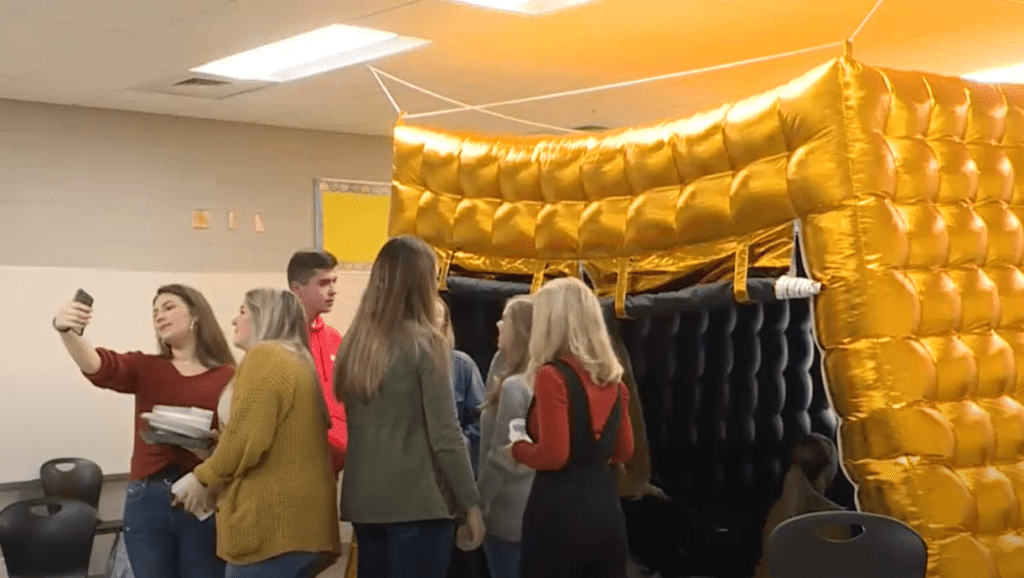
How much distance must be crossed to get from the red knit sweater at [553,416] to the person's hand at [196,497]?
2.54 ft

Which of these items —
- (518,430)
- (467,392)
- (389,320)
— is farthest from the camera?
(467,392)

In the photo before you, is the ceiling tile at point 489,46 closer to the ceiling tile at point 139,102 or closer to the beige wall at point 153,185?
the ceiling tile at point 139,102

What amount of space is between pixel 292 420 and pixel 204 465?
0.78 feet

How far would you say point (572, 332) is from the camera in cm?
331

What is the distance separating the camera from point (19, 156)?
20.2ft

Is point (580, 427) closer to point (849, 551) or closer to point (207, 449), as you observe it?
point (849, 551)

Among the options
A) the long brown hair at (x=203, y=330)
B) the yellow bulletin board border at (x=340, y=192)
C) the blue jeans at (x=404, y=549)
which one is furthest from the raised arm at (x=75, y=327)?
the yellow bulletin board border at (x=340, y=192)

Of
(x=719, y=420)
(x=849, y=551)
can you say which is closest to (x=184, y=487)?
(x=849, y=551)

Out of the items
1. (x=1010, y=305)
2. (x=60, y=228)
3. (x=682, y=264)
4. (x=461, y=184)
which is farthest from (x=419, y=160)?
(x=60, y=228)

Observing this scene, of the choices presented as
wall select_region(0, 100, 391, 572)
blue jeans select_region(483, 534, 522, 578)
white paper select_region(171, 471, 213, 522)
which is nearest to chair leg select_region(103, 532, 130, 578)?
wall select_region(0, 100, 391, 572)

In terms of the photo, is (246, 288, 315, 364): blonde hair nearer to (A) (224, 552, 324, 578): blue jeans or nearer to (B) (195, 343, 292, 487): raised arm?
(B) (195, 343, 292, 487): raised arm

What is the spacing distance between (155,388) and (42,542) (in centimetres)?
93

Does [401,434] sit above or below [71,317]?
below

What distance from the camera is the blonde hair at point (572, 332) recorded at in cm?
330
